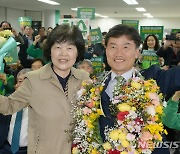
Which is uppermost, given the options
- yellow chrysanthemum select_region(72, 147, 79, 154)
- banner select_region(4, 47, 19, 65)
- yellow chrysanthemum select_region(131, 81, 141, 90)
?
banner select_region(4, 47, 19, 65)

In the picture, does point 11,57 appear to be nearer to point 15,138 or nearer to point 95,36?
point 15,138

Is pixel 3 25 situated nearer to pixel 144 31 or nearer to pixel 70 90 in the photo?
pixel 144 31

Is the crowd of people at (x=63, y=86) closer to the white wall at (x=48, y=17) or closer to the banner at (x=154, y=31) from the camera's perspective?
the banner at (x=154, y=31)

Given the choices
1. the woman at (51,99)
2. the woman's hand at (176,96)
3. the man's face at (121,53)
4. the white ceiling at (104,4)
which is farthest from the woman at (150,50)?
the white ceiling at (104,4)

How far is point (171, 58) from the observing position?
572 centimetres

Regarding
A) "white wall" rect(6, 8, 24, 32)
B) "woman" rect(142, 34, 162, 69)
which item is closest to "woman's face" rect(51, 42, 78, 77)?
"woman" rect(142, 34, 162, 69)

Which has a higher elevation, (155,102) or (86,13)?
(86,13)

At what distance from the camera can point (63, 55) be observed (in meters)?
1.92

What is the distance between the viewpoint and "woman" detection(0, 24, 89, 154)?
75.0 inches

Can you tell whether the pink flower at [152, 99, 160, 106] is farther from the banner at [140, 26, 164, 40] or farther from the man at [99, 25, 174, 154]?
the banner at [140, 26, 164, 40]

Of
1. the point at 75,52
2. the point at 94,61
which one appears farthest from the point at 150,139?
the point at 94,61

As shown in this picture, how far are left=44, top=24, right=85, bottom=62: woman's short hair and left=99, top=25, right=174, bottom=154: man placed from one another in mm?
305

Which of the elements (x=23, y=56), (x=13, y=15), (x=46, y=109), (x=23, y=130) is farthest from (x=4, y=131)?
(x=13, y=15)

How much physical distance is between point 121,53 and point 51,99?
1.86ft
